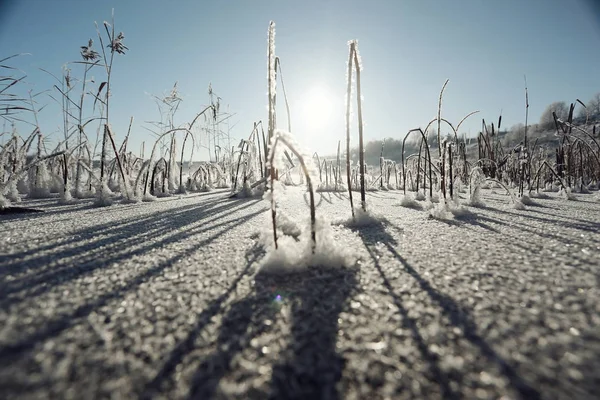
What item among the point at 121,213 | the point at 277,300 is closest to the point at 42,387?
the point at 277,300

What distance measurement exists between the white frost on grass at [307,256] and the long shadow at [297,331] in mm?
21

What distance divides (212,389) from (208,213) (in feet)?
5.12

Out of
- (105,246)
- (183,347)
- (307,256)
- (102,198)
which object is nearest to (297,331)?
(183,347)

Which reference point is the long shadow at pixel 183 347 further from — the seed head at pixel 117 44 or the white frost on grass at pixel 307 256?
the seed head at pixel 117 44

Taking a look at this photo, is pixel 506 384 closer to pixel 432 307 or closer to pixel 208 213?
pixel 432 307

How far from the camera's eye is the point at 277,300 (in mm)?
618

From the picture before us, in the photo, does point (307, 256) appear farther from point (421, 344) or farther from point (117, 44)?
point (117, 44)

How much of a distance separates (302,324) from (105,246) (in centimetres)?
88

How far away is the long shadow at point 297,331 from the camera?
0.38 m

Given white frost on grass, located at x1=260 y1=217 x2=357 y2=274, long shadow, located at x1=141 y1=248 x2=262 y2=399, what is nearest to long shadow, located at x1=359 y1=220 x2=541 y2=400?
white frost on grass, located at x1=260 y1=217 x2=357 y2=274

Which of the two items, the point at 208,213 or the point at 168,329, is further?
the point at 208,213

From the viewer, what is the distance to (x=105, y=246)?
1023mm

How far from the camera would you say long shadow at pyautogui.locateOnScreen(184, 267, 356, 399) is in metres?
0.38

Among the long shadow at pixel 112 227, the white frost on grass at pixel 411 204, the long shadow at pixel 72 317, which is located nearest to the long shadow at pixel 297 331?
the long shadow at pixel 72 317
